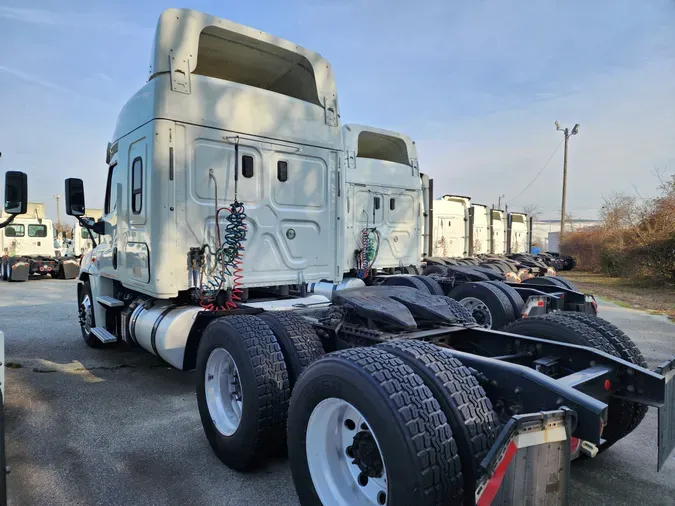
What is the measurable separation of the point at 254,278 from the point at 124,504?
2.49 m

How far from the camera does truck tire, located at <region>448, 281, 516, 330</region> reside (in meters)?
5.93

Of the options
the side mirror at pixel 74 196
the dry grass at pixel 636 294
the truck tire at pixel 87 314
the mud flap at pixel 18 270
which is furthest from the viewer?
the mud flap at pixel 18 270

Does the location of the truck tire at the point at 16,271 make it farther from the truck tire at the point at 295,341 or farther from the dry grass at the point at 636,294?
the dry grass at the point at 636,294

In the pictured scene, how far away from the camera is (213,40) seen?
5016mm

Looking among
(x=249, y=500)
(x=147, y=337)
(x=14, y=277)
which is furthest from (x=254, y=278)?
(x=14, y=277)

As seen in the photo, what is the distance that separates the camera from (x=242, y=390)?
10.4ft

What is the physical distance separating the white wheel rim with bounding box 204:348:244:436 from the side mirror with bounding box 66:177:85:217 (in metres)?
3.46

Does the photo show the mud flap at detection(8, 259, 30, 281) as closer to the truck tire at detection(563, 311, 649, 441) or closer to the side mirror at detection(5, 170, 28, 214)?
the side mirror at detection(5, 170, 28, 214)

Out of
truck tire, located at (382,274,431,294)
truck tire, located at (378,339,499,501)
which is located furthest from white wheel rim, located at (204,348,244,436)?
truck tire, located at (382,274,431,294)

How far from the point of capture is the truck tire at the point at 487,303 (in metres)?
5.93

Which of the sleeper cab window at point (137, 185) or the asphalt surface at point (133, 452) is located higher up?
the sleeper cab window at point (137, 185)

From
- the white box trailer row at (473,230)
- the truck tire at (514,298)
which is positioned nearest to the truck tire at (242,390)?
the truck tire at (514,298)

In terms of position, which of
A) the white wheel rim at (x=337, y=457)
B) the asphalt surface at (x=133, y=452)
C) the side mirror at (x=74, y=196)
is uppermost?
the side mirror at (x=74, y=196)

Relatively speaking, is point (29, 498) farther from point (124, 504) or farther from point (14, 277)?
point (14, 277)
